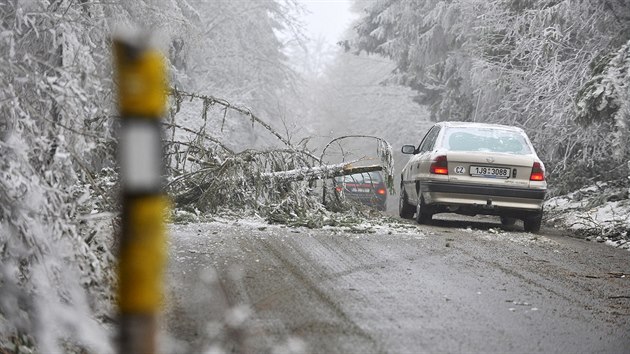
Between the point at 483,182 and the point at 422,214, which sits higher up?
the point at 483,182

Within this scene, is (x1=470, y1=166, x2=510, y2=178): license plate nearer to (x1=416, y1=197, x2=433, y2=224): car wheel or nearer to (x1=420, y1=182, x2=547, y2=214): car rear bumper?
(x1=420, y1=182, x2=547, y2=214): car rear bumper

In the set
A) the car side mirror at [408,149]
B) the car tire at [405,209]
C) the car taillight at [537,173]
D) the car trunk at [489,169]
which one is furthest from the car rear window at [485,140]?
the car tire at [405,209]

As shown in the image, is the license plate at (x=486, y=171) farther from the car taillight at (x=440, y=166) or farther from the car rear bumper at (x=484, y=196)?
the car taillight at (x=440, y=166)

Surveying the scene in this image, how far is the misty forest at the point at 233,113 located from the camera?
438 centimetres

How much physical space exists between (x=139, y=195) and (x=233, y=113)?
2770 centimetres

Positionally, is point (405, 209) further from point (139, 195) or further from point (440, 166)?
point (139, 195)

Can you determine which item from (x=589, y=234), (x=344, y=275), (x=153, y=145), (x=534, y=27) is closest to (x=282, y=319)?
(x=344, y=275)

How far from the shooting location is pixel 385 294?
5.73m

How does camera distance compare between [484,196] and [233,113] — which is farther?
[233,113]

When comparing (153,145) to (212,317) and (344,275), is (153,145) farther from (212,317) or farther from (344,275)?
(344,275)

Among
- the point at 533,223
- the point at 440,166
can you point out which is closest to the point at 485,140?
the point at 440,166

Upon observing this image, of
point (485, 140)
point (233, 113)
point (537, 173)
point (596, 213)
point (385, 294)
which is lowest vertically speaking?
point (596, 213)

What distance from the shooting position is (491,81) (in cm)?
2064

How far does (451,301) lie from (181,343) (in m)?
2.21
